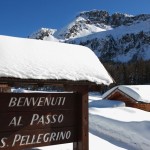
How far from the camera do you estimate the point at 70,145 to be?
31.0 feet

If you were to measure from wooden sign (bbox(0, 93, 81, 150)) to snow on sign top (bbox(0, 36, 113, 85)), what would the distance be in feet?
1.62

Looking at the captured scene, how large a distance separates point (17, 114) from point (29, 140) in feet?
1.79

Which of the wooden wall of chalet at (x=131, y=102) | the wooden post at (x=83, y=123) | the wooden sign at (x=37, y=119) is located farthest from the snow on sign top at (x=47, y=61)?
the wooden wall of chalet at (x=131, y=102)

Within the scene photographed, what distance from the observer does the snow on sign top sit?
19.9ft

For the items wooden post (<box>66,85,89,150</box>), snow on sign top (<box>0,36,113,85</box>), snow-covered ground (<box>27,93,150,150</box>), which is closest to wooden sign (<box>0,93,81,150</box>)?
wooden post (<box>66,85,89,150</box>)

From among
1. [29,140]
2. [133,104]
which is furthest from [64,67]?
[133,104]

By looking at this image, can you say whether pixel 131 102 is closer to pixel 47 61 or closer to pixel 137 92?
pixel 137 92

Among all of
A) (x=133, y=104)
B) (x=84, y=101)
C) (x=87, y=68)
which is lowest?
(x=133, y=104)

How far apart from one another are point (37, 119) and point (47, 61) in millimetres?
1056

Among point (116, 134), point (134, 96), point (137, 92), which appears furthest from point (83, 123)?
point (137, 92)

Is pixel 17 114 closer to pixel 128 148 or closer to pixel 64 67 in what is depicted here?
pixel 64 67

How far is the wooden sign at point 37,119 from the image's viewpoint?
6.25 m

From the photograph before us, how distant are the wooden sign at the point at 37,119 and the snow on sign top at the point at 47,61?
49 centimetres

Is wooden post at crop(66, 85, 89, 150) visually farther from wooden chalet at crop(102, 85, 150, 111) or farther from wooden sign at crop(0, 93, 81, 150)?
wooden chalet at crop(102, 85, 150, 111)
